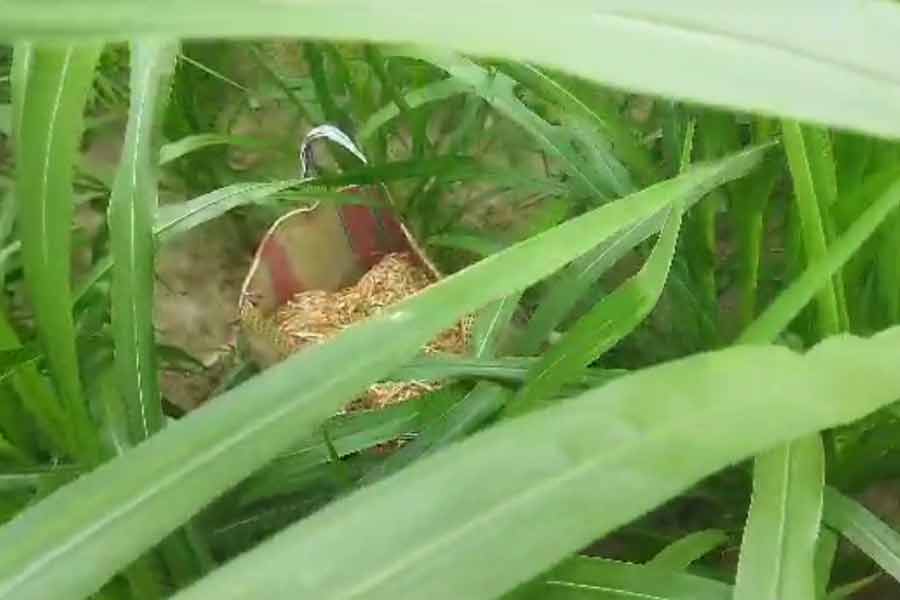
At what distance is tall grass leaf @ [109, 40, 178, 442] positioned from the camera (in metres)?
0.48

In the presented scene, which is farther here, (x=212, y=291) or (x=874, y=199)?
(x=212, y=291)

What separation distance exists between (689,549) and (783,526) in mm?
138

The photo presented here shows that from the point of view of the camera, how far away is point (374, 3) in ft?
0.84

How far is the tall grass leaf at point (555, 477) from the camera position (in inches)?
11.3

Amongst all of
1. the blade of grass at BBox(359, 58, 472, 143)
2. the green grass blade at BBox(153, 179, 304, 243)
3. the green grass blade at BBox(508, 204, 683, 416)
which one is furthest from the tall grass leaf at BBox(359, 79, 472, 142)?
the green grass blade at BBox(508, 204, 683, 416)

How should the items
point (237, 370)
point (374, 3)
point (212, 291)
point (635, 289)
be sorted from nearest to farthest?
1. point (374, 3)
2. point (635, 289)
3. point (237, 370)
4. point (212, 291)

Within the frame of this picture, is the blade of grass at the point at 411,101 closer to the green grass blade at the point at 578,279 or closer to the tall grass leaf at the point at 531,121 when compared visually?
the tall grass leaf at the point at 531,121

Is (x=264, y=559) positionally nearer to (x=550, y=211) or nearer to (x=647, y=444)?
(x=647, y=444)

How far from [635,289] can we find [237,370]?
388mm

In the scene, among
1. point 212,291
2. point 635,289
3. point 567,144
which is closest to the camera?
point 635,289

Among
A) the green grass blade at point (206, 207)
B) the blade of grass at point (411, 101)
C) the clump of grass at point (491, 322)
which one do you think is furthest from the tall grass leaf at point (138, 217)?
the blade of grass at point (411, 101)

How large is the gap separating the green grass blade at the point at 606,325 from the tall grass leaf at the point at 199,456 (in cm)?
9

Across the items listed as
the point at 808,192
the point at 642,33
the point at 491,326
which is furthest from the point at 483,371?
the point at 642,33

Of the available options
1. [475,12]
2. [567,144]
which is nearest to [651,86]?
[475,12]
